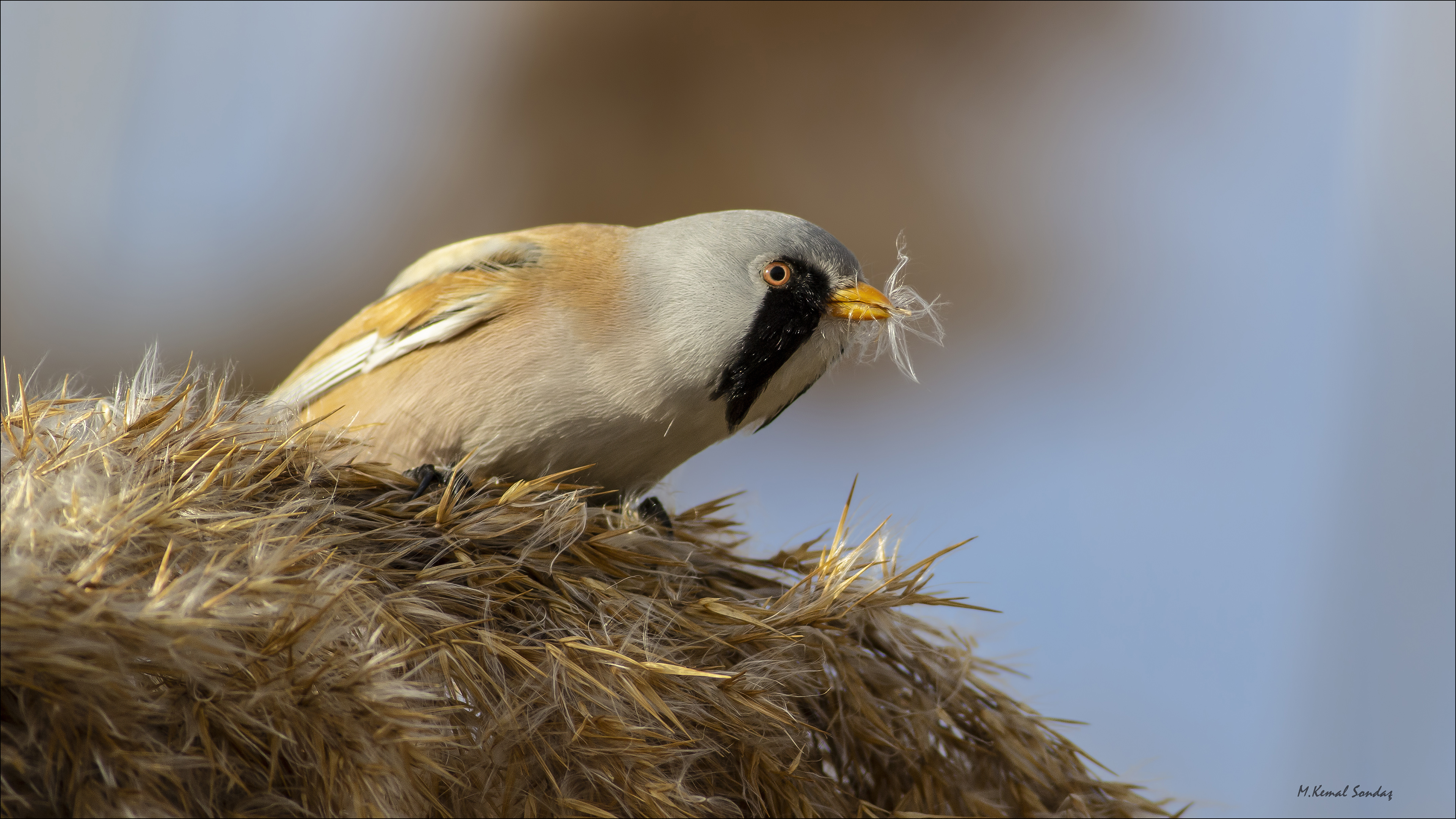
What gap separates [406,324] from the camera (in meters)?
1.48

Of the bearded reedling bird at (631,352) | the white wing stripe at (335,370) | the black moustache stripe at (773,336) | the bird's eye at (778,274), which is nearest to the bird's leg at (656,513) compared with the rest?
the bearded reedling bird at (631,352)

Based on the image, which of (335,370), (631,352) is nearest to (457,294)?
(335,370)

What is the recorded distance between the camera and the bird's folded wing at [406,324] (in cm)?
141

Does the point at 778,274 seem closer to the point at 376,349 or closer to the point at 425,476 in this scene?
the point at 425,476

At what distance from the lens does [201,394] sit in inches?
37.5

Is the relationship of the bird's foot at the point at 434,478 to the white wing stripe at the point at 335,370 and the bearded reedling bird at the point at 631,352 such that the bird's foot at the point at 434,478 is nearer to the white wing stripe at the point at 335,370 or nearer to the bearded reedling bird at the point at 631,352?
the bearded reedling bird at the point at 631,352

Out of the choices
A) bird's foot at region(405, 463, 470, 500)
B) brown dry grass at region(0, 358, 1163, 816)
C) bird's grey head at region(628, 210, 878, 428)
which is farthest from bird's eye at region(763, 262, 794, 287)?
bird's foot at region(405, 463, 470, 500)

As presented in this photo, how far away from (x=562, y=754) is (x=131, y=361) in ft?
2.01

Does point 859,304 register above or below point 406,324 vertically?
above

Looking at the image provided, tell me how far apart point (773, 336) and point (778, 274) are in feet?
0.32

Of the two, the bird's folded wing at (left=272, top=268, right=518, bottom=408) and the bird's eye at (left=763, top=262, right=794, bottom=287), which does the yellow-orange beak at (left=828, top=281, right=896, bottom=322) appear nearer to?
the bird's eye at (left=763, top=262, right=794, bottom=287)

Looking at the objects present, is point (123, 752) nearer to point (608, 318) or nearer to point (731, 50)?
point (608, 318)

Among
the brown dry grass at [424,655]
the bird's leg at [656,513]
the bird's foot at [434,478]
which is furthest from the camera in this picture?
the bird's leg at [656,513]

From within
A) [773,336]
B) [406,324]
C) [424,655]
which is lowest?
[424,655]
